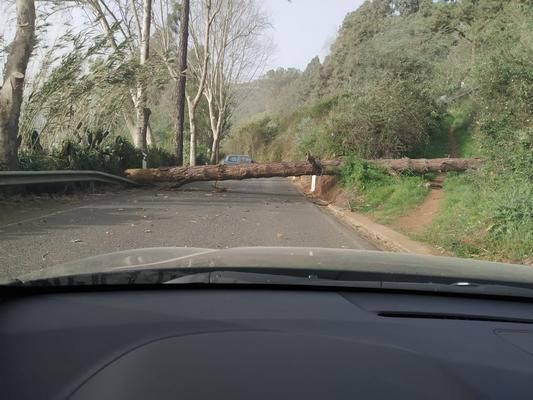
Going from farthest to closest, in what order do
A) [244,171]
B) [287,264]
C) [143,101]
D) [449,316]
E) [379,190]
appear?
[143,101] → [244,171] → [379,190] → [287,264] → [449,316]

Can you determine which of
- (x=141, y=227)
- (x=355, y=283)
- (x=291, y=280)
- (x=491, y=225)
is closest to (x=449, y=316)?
(x=355, y=283)

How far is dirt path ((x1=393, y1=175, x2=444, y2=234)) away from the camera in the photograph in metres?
12.7

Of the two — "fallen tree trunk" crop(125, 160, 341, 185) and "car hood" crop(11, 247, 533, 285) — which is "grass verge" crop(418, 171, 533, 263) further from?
"fallen tree trunk" crop(125, 160, 341, 185)

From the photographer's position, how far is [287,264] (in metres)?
2.98

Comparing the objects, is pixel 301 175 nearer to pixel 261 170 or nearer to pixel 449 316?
pixel 261 170

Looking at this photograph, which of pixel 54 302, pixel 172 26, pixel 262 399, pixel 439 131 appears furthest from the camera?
pixel 172 26

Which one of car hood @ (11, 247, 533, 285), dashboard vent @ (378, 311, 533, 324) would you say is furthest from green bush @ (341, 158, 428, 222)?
dashboard vent @ (378, 311, 533, 324)

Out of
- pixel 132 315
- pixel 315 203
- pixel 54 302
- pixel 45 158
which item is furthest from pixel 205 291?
pixel 315 203

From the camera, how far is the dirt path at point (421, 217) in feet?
41.6

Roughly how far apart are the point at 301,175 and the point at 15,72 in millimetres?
9563

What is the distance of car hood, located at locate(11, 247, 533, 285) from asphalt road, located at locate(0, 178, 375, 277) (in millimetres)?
3443

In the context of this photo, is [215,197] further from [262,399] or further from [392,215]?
[262,399]

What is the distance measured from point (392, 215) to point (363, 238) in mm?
3369

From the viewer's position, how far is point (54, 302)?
2549 millimetres
